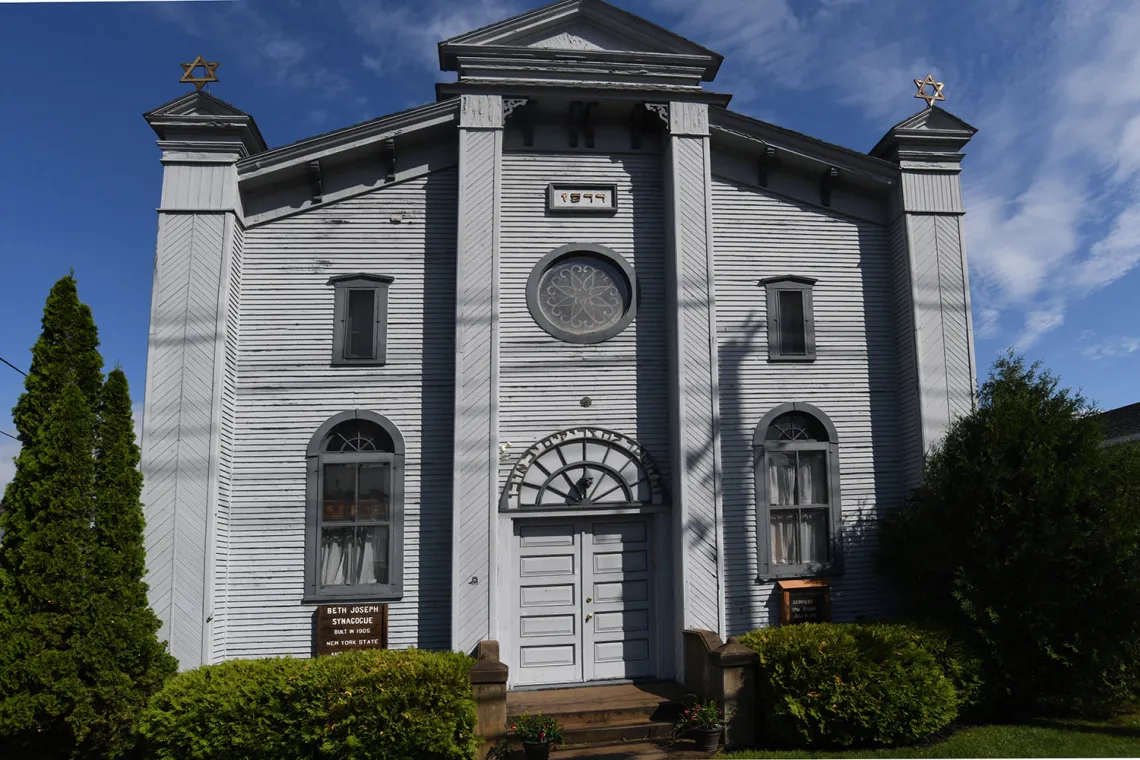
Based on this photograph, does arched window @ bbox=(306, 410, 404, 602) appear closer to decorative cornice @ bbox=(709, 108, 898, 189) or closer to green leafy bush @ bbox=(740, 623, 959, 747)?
green leafy bush @ bbox=(740, 623, 959, 747)

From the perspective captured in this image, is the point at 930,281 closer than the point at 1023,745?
No

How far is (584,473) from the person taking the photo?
10.9 metres

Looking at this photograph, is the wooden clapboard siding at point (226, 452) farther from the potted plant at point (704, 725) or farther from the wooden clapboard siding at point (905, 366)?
the wooden clapboard siding at point (905, 366)

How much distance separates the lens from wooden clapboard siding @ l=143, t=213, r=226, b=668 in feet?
31.6

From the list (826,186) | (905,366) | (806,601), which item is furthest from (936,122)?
(806,601)

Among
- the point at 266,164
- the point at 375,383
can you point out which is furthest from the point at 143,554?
the point at 266,164

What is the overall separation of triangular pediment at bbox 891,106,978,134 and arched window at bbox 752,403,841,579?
4665mm

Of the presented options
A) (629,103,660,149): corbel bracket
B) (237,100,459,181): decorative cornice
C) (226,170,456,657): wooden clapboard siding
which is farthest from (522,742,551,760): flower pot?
(629,103,660,149): corbel bracket

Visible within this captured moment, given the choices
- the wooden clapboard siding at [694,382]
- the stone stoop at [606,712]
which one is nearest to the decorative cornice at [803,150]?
the wooden clapboard siding at [694,382]

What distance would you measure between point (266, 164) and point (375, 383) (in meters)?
3.33

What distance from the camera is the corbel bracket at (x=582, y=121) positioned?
11.6 metres

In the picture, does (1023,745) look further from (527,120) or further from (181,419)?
(181,419)

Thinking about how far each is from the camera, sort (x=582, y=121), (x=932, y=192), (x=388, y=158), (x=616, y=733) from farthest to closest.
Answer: (x=932, y=192), (x=582, y=121), (x=388, y=158), (x=616, y=733)

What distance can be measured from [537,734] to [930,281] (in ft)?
27.8
